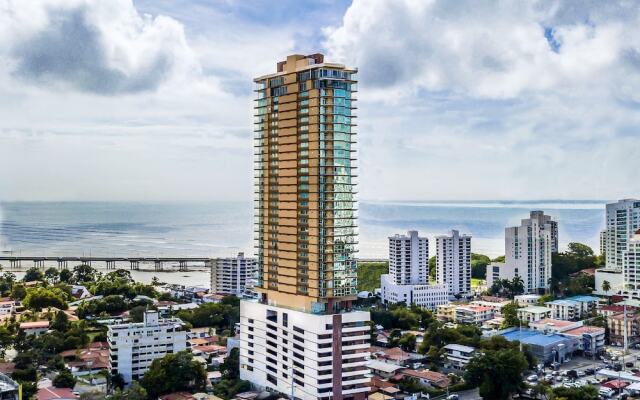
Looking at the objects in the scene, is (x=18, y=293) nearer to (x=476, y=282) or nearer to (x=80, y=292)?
(x=80, y=292)

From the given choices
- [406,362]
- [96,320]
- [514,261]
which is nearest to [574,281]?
[514,261]

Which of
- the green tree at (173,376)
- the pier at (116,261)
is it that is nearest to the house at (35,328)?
the green tree at (173,376)

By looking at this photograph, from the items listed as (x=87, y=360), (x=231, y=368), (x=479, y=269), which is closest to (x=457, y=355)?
(x=231, y=368)

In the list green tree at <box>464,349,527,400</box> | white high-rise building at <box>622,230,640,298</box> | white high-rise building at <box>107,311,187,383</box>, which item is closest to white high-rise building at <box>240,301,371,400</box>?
green tree at <box>464,349,527,400</box>

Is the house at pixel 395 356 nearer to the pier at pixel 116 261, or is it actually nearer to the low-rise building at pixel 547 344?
the low-rise building at pixel 547 344

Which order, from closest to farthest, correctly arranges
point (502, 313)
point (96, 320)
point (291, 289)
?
1. point (291, 289)
2. point (96, 320)
3. point (502, 313)

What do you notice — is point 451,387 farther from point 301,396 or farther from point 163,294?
point 163,294
